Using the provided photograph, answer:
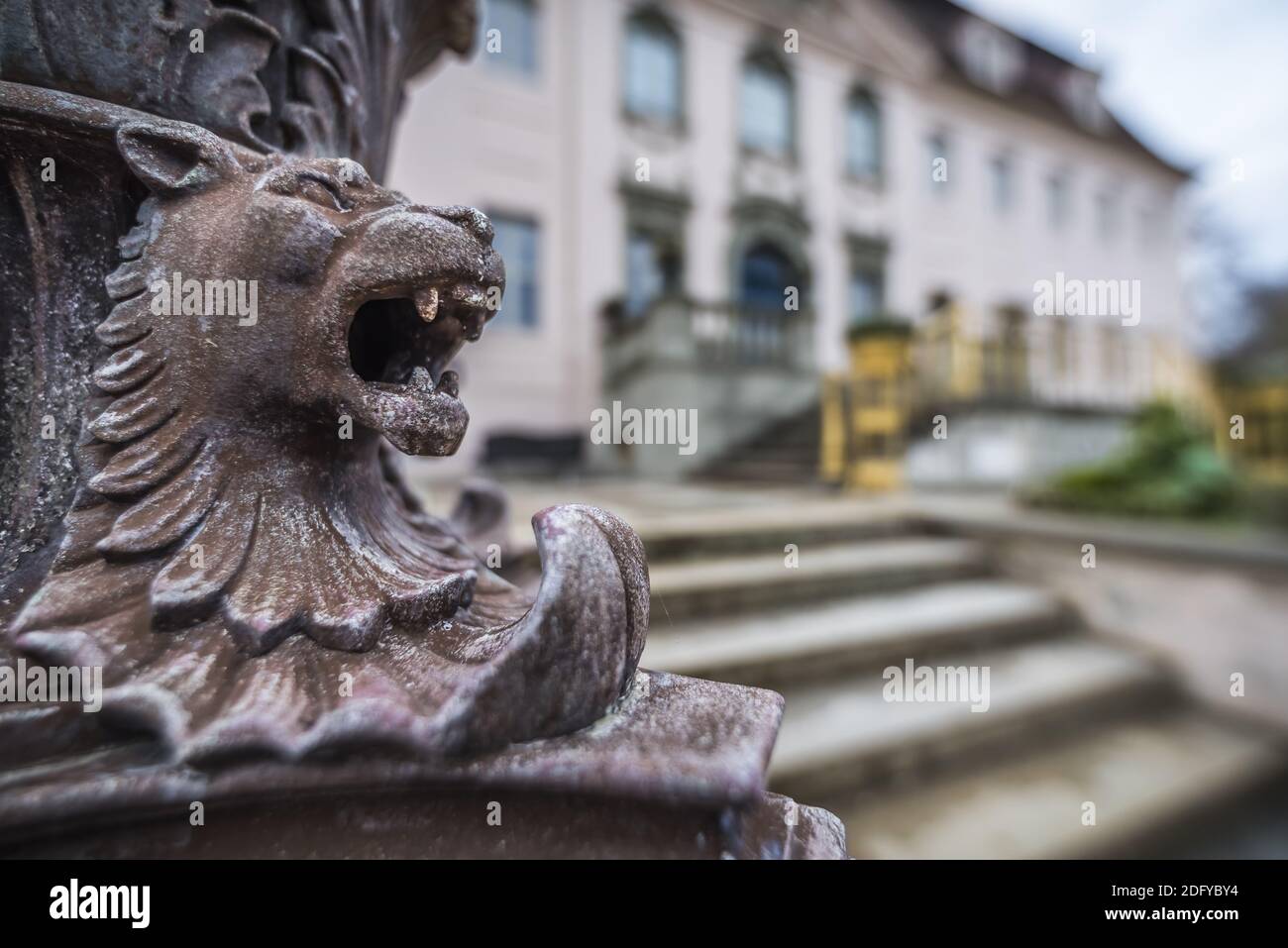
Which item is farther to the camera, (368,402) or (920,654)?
(920,654)

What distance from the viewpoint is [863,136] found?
40.6 feet

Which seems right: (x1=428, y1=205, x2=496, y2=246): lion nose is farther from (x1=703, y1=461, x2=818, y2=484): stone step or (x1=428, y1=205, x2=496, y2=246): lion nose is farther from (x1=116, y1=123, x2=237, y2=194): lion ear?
(x1=703, y1=461, x2=818, y2=484): stone step

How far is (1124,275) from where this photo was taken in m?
17.4

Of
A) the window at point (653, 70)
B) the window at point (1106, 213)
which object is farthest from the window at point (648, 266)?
the window at point (1106, 213)

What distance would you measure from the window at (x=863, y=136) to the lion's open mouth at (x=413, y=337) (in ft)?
43.3

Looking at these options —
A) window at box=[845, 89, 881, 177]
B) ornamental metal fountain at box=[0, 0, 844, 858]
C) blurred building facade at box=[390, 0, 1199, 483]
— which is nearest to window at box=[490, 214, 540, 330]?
blurred building facade at box=[390, 0, 1199, 483]

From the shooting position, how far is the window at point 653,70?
31.9ft

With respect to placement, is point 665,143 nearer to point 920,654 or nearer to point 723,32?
point 723,32

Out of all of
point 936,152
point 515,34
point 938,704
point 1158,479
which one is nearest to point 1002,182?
point 936,152

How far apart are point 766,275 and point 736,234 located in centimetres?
109

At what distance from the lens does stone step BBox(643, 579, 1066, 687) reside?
6.44ft

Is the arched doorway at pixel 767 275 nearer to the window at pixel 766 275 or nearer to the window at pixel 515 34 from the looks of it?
the window at pixel 766 275
